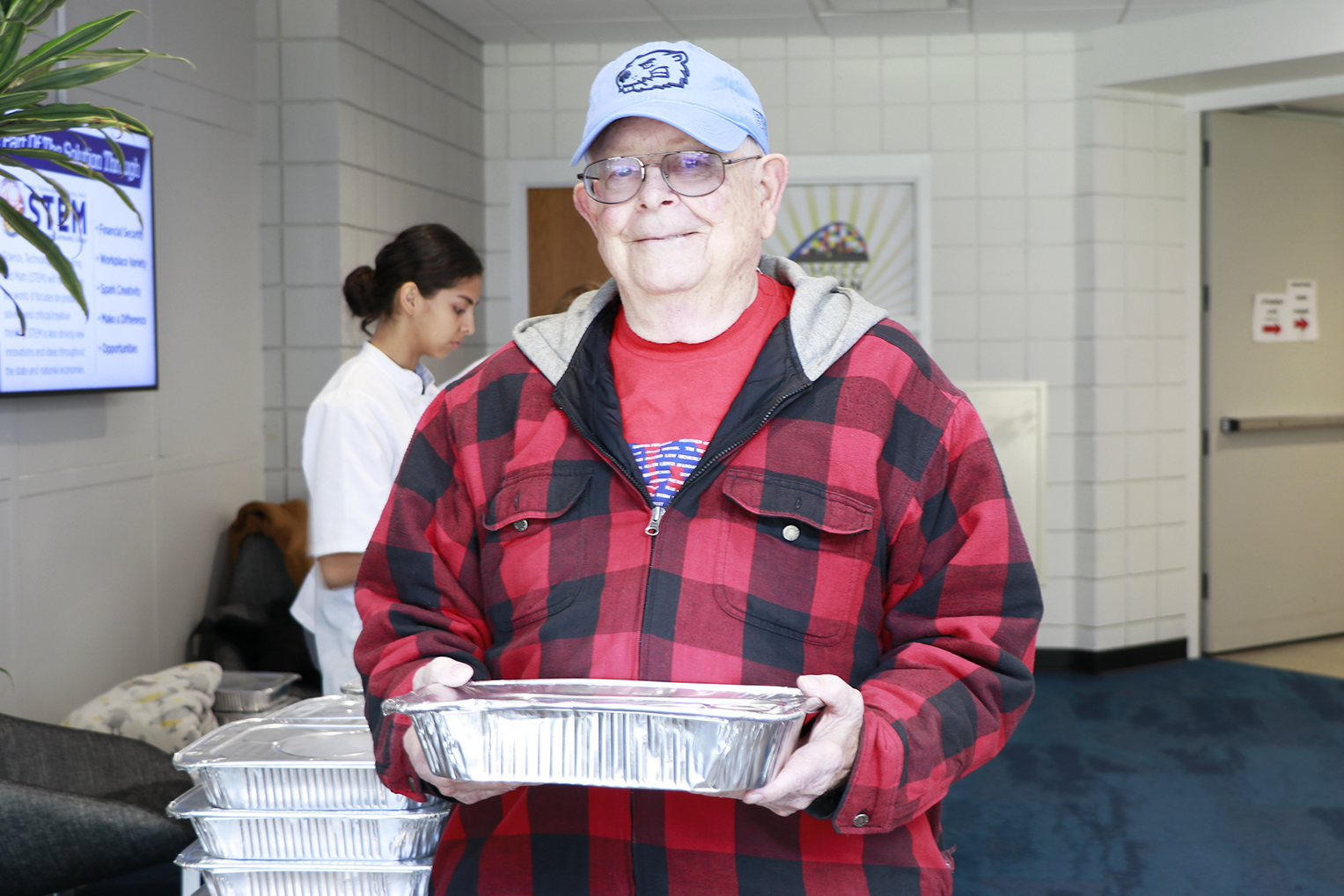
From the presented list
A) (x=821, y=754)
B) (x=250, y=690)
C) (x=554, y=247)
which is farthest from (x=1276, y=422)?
(x=821, y=754)

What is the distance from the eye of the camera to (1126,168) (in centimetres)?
488

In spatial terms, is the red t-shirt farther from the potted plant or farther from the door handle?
the door handle

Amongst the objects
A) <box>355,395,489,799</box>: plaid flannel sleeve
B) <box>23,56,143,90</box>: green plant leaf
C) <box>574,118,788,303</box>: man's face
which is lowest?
<box>355,395,489,799</box>: plaid flannel sleeve

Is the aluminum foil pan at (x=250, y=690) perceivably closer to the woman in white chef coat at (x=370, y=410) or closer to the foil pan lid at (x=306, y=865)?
the woman in white chef coat at (x=370, y=410)

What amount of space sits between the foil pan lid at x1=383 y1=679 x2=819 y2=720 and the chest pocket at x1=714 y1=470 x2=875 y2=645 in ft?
0.29

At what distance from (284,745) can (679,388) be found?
713 millimetres

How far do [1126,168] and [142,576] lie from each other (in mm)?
4110

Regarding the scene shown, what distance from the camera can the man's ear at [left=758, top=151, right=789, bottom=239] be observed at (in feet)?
3.80

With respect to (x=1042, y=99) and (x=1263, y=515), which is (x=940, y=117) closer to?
(x=1042, y=99)

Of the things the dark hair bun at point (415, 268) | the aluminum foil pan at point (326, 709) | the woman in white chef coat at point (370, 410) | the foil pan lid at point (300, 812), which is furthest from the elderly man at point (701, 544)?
the dark hair bun at point (415, 268)

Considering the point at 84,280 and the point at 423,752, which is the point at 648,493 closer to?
the point at 423,752

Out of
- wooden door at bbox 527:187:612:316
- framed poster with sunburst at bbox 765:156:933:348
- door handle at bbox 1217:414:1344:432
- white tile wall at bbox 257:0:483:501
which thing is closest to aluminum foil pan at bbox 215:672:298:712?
white tile wall at bbox 257:0:483:501

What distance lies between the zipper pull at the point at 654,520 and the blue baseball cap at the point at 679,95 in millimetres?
340

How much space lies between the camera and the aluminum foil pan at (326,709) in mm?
1556
